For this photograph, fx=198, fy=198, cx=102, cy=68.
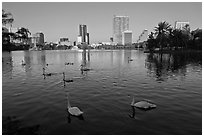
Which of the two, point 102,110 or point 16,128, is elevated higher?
point 102,110

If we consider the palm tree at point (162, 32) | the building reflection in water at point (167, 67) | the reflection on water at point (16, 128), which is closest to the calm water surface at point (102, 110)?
the reflection on water at point (16, 128)

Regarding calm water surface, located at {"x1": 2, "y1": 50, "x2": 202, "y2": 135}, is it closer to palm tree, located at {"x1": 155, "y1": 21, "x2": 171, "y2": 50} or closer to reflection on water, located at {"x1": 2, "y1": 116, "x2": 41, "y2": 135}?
reflection on water, located at {"x1": 2, "y1": 116, "x2": 41, "y2": 135}

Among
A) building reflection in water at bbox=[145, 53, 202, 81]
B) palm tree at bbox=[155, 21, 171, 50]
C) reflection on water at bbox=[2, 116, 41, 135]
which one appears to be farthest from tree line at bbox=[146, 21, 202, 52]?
reflection on water at bbox=[2, 116, 41, 135]

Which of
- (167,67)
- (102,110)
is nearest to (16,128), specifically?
(102,110)

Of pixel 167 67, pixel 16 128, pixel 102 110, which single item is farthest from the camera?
pixel 167 67

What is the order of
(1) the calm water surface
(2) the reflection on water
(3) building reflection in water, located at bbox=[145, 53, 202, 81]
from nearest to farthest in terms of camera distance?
(2) the reflection on water, (1) the calm water surface, (3) building reflection in water, located at bbox=[145, 53, 202, 81]

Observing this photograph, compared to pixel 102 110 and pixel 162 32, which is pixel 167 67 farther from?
pixel 162 32

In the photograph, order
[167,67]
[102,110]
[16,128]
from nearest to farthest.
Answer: [16,128] → [102,110] → [167,67]

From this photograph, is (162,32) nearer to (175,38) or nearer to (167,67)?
(175,38)

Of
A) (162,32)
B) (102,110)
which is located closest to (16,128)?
(102,110)

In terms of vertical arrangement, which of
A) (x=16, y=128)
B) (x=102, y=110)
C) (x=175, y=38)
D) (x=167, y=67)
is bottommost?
(x=16, y=128)

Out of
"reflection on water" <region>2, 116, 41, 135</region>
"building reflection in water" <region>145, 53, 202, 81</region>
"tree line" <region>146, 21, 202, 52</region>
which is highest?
"tree line" <region>146, 21, 202, 52</region>

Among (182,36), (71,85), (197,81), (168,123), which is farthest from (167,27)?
(168,123)

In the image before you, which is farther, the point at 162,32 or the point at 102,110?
the point at 162,32
